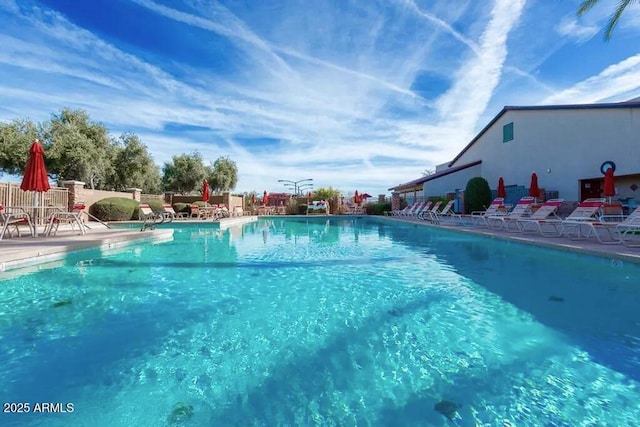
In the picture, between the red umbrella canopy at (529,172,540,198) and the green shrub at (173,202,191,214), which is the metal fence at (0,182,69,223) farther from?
the red umbrella canopy at (529,172,540,198)

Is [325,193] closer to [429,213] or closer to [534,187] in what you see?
[429,213]

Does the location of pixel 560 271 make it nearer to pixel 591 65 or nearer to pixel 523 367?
pixel 523 367

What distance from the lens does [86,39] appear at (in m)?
11.9

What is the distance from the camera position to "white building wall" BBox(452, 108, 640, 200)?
1445cm

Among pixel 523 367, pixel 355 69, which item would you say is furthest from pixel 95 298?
pixel 355 69

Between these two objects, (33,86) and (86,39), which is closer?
(86,39)

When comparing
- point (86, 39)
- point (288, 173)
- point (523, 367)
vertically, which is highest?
point (86, 39)

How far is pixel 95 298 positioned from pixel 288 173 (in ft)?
106

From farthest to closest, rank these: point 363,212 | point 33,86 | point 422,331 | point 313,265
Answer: point 363,212, point 33,86, point 313,265, point 422,331

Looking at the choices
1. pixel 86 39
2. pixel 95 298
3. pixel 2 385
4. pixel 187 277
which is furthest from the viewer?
pixel 86 39

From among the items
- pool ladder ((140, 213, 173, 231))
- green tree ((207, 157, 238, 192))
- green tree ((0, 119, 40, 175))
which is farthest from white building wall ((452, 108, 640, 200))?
green tree ((0, 119, 40, 175))

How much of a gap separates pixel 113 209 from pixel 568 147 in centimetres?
2285

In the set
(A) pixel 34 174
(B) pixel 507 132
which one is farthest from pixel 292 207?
(A) pixel 34 174

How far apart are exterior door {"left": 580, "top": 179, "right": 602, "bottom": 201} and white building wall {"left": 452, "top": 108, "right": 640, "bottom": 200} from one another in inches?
10.1
